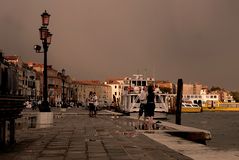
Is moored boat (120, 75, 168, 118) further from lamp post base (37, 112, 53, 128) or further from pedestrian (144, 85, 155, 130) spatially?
pedestrian (144, 85, 155, 130)

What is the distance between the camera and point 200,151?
12.8 metres

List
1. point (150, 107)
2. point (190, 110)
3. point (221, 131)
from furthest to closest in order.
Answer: point (190, 110) → point (221, 131) → point (150, 107)

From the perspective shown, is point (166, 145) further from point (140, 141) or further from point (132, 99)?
point (132, 99)

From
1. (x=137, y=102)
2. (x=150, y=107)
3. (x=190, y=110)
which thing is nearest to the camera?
(x=150, y=107)

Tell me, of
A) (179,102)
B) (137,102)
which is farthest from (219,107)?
(179,102)

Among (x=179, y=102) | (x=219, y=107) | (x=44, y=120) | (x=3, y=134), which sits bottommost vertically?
(x=3, y=134)

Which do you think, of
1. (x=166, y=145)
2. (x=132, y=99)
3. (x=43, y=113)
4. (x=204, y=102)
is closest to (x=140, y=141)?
(x=166, y=145)

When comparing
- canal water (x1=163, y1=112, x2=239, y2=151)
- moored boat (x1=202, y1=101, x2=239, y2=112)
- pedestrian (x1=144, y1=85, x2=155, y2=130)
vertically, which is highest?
moored boat (x1=202, y1=101, x2=239, y2=112)

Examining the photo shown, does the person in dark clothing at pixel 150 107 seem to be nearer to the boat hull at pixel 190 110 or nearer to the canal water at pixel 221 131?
the canal water at pixel 221 131

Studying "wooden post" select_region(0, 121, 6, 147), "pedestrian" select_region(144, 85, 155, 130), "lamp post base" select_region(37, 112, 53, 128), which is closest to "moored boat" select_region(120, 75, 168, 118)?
"lamp post base" select_region(37, 112, 53, 128)

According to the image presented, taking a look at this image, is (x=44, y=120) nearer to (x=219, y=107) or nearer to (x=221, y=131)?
(x=221, y=131)

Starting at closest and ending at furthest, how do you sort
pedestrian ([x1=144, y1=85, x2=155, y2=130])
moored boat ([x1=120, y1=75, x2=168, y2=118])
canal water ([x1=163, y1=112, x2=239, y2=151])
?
1. pedestrian ([x1=144, y1=85, x2=155, y2=130])
2. canal water ([x1=163, y1=112, x2=239, y2=151])
3. moored boat ([x1=120, y1=75, x2=168, y2=118])

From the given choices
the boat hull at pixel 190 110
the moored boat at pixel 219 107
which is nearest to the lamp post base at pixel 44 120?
the boat hull at pixel 190 110

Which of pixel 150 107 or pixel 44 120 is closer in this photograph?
pixel 150 107
